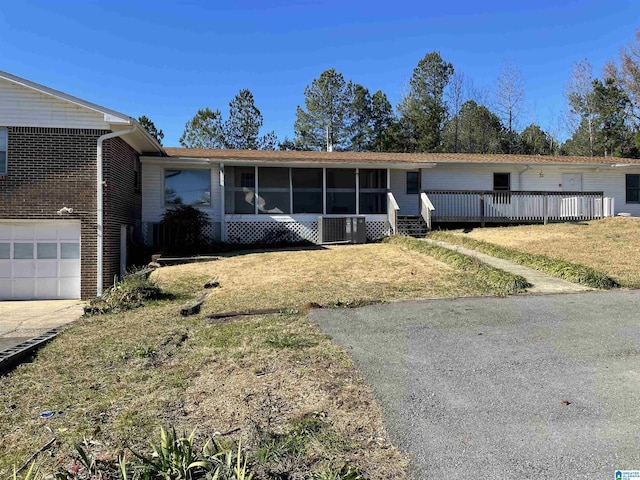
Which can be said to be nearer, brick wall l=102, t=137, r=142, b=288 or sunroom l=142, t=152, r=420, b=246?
brick wall l=102, t=137, r=142, b=288

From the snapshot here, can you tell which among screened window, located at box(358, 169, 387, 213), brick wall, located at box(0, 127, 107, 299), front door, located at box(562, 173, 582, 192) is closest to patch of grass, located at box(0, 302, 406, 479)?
brick wall, located at box(0, 127, 107, 299)

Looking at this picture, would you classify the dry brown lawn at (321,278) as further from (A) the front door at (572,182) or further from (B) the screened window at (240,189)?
(A) the front door at (572,182)

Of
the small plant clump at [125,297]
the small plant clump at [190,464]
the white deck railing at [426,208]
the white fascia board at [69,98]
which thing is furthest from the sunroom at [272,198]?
the small plant clump at [190,464]

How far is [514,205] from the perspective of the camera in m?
17.8

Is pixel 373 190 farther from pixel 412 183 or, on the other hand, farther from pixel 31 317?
pixel 31 317

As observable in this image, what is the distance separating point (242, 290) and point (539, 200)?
1385 centimetres

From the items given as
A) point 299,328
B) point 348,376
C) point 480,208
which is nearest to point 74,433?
point 348,376

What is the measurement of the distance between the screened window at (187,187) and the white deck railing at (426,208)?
26.4 ft

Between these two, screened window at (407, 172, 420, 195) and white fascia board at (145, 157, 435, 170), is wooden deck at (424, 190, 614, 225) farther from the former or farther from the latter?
white fascia board at (145, 157, 435, 170)

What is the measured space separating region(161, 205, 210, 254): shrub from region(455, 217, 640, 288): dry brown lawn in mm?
8980

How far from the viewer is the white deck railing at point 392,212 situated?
16750 mm

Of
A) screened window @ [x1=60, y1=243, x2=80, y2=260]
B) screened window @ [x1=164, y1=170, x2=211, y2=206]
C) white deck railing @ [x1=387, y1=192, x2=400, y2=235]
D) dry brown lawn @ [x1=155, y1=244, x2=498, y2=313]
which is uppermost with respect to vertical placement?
screened window @ [x1=164, y1=170, x2=211, y2=206]

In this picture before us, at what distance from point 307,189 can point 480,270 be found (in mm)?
8907

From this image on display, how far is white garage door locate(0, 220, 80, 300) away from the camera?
37.9ft
